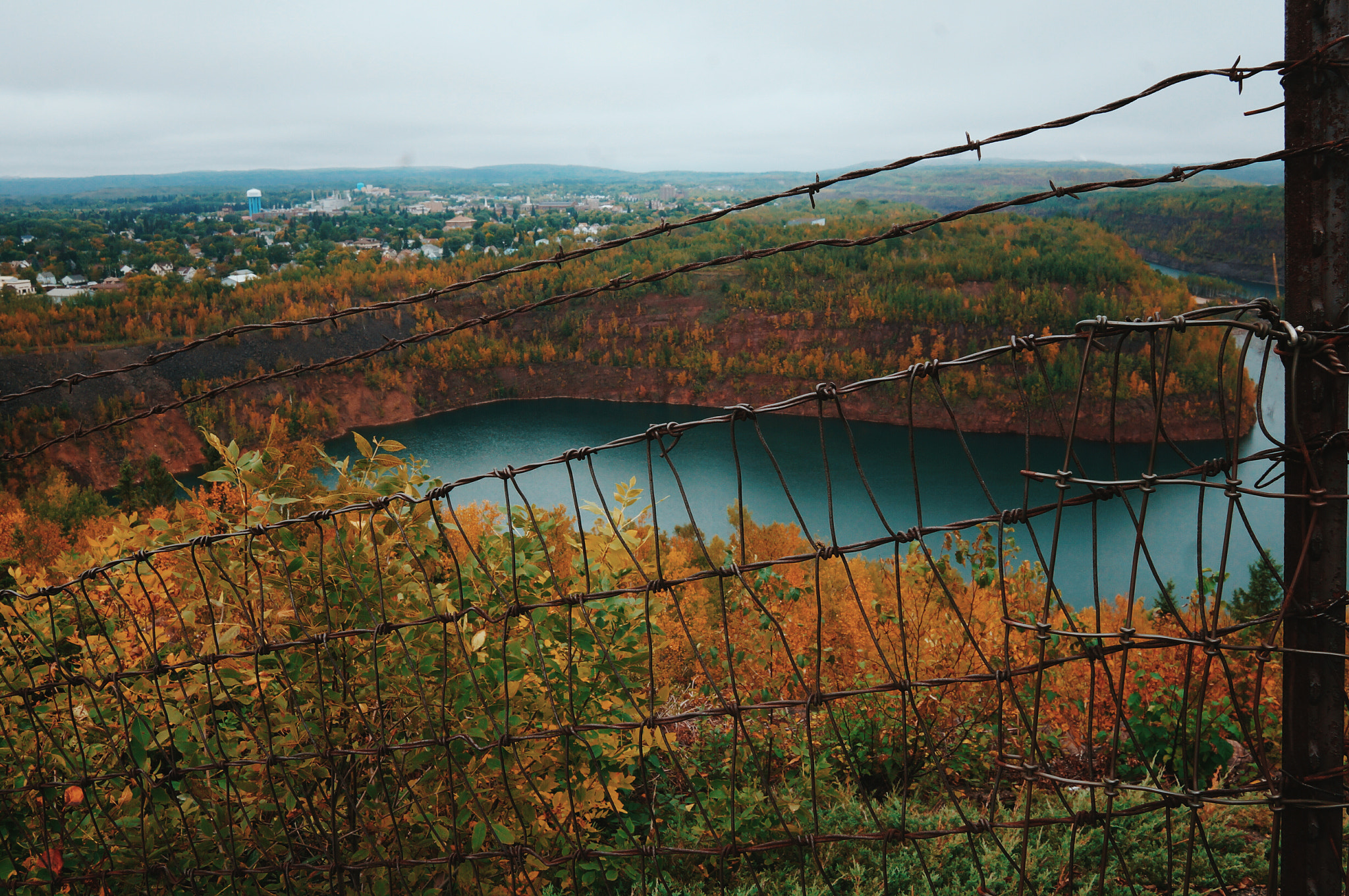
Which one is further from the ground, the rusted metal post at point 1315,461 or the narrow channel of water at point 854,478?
the rusted metal post at point 1315,461

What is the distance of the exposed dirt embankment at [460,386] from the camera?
2212 centimetres

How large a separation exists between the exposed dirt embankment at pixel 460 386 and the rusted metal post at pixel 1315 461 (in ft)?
61.4

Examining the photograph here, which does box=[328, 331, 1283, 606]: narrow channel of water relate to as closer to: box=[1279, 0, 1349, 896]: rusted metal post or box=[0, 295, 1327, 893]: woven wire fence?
box=[0, 295, 1327, 893]: woven wire fence

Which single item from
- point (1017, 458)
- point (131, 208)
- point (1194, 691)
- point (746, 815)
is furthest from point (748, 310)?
point (131, 208)

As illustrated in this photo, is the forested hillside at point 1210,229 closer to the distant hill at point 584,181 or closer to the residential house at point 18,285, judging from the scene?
the distant hill at point 584,181

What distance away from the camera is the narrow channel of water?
16.8 m

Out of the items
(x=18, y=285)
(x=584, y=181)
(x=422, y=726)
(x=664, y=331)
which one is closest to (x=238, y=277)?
(x=18, y=285)

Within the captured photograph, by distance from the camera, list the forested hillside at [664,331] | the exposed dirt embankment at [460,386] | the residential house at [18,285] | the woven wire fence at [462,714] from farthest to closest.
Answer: the residential house at [18,285]
the forested hillside at [664,331]
the exposed dirt embankment at [460,386]
the woven wire fence at [462,714]

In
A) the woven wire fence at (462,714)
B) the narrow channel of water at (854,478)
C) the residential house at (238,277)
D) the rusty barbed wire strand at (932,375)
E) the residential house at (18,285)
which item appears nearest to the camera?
the rusty barbed wire strand at (932,375)

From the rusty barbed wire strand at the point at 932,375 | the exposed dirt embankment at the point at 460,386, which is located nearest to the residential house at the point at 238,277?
the exposed dirt embankment at the point at 460,386

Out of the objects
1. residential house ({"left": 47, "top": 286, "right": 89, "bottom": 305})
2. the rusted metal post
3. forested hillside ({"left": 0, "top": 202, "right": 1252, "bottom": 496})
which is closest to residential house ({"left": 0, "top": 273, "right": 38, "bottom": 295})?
residential house ({"left": 47, "top": 286, "right": 89, "bottom": 305})

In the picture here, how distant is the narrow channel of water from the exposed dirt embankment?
693mm

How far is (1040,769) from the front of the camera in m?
1.31

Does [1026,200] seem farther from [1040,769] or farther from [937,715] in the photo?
[937,715]
